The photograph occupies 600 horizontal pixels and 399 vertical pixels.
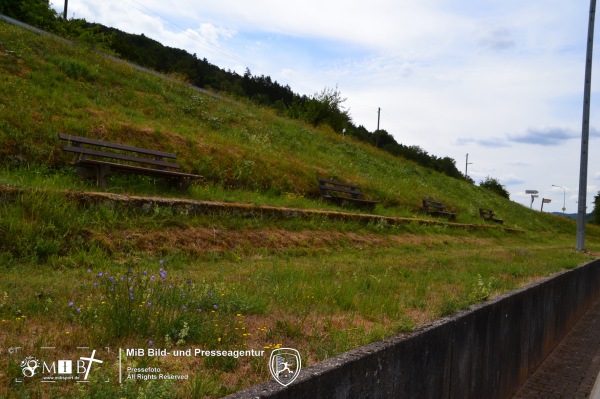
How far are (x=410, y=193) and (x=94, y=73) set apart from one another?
13769 millimetres

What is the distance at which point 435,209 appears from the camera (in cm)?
2442

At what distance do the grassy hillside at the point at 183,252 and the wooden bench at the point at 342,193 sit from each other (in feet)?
1.28

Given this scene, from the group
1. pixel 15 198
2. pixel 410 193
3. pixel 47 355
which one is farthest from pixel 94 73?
pixel 47 355

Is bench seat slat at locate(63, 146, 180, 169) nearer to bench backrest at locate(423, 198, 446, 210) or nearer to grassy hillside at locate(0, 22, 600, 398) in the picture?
grassy hillside at locate(0, 22, 600, 398)

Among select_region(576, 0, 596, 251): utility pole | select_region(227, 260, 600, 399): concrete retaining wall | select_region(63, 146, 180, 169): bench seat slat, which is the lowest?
select_region(227, 260, 600, 399): concrete retaining wall

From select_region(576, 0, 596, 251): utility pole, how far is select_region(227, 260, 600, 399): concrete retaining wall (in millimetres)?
13782

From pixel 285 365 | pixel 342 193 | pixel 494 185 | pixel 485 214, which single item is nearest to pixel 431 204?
pixel 342 193

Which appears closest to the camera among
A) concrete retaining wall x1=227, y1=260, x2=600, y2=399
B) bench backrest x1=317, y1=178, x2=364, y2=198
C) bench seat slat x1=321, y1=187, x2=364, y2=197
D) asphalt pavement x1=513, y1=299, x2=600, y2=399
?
concrete retaining wall x1=227, y1=260, x2=600, y2=399

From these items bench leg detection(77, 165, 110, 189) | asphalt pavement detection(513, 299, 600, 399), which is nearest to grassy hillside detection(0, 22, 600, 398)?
bench leg detection(77, 165, 110, 189)

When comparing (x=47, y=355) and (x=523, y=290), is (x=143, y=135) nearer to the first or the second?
(x=523, y=290)

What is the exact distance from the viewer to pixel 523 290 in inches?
284

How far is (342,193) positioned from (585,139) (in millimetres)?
10733

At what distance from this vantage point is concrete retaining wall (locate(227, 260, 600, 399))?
2945mm

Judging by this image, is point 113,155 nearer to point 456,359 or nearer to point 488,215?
point 456,359
